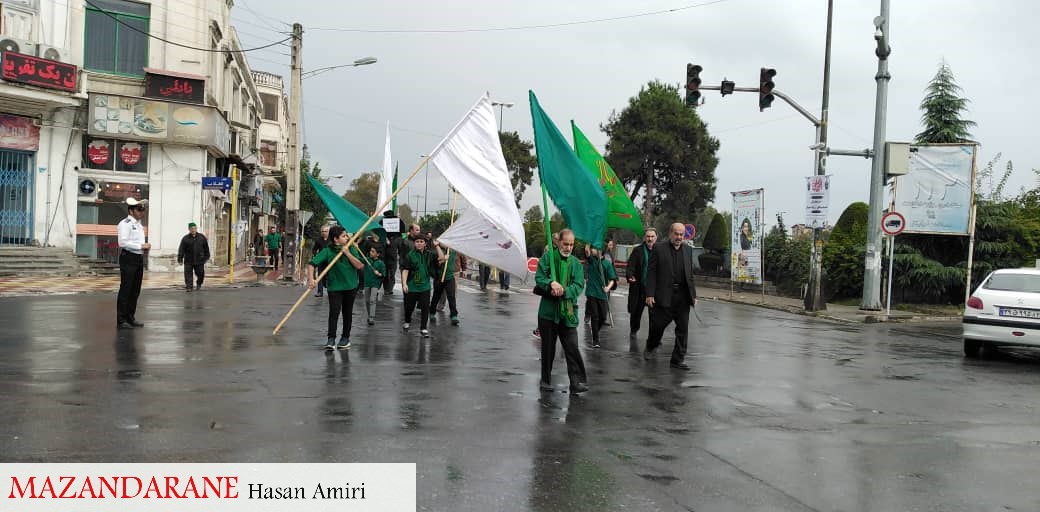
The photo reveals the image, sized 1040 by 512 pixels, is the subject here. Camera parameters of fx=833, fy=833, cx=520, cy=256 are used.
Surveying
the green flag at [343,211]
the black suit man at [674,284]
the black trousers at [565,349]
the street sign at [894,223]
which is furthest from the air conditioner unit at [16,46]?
the street sign at [894,223]

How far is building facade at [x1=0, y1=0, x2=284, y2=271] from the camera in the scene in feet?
79.0

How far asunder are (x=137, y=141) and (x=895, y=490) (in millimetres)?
26963

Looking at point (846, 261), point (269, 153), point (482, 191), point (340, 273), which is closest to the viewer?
point (482, 191)

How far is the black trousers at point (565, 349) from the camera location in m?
7.94

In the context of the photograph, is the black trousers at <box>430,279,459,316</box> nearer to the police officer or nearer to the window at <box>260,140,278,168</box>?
the police officer

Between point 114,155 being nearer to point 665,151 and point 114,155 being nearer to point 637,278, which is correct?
point 637,278

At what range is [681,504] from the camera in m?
4.58

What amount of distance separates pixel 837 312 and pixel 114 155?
22.4 m

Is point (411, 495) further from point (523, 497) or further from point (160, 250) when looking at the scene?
point (160, 250)

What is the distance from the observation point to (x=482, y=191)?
935 centimetres

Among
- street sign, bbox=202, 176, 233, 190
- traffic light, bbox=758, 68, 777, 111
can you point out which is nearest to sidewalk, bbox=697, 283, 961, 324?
traffic light, bbox=758, 68, 777, 111

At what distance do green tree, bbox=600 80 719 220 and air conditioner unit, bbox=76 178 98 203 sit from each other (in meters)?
30.9

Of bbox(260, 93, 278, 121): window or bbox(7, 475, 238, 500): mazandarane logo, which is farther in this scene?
bbox(260, 93, 278, 121): window

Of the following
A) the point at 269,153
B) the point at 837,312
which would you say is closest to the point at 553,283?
the point at 837,312
